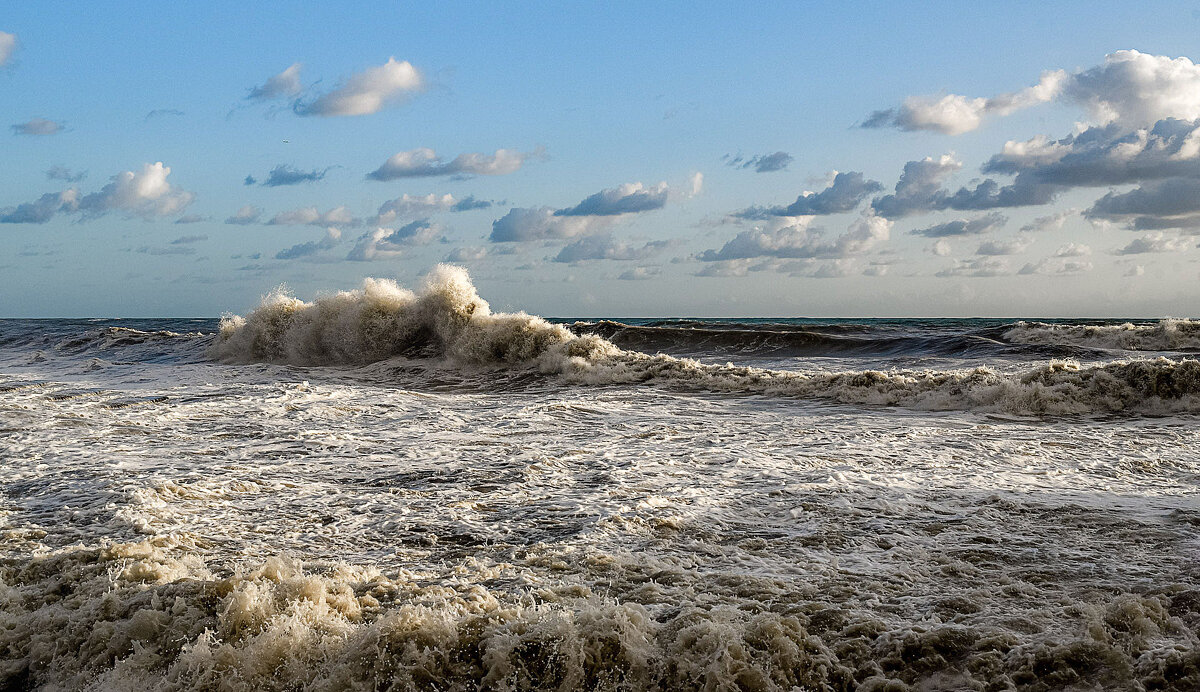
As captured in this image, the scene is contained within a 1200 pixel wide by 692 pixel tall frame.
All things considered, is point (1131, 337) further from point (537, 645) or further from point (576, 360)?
point (537, 645)

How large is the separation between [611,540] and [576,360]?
9.45m

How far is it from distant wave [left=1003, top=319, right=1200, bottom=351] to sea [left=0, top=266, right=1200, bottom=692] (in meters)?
11.5

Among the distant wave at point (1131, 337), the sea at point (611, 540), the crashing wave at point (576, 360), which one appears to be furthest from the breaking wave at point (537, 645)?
the distant wave at point (1131, 337)

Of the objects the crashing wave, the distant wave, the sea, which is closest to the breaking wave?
the sea

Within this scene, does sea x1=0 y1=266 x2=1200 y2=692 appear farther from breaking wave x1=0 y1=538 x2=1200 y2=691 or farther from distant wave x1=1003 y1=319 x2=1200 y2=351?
distant wave x1=1003 y1=319 x2=1200 y2=351

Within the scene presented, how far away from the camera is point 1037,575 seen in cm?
346

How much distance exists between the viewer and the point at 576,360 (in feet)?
44.1

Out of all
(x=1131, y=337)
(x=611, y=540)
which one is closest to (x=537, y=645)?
(x=611, y=540)

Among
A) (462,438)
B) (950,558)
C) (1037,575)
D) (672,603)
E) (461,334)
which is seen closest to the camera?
(672,603)

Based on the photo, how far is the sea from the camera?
268 cm

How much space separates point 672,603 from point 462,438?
4.23 metres

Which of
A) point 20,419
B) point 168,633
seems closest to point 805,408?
point 168,633

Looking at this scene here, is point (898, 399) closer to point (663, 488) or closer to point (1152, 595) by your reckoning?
point (663, 488)

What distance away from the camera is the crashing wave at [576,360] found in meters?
9.11
